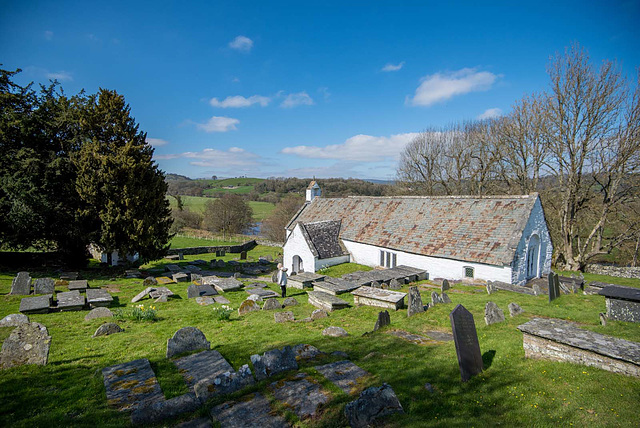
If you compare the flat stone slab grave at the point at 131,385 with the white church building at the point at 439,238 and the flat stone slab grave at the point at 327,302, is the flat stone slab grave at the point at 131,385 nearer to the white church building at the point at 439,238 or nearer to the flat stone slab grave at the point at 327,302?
the flat stone slab grave at the point at 327,302

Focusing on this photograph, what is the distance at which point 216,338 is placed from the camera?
10.6 m

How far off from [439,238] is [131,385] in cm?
2066

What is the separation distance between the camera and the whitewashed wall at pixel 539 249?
64.5ft

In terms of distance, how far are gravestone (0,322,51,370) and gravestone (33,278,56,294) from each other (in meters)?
9.66

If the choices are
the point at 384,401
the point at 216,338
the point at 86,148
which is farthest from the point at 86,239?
Result: the point at 384,401

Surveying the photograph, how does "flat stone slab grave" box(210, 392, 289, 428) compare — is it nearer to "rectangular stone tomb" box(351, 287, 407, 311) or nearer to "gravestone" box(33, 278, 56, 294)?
"rectangular stone tomb" box(351, 287, 407, 311)

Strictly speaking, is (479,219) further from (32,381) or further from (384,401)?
(32,381)

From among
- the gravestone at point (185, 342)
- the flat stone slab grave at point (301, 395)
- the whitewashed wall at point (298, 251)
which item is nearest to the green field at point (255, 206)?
the whitewashed wall at point (298, 251)

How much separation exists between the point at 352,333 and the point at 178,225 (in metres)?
48.4

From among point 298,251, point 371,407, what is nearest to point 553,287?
point 371,407

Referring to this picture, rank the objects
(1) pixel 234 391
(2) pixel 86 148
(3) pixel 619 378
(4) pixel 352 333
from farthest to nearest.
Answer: (2) pixel 86 148, (4) pixel 352 333, (1) pixel 234 391, (3) pixel 619 378

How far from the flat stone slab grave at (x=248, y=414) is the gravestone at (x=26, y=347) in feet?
18.6

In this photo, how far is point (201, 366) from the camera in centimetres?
782

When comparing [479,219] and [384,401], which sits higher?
[479,219]
